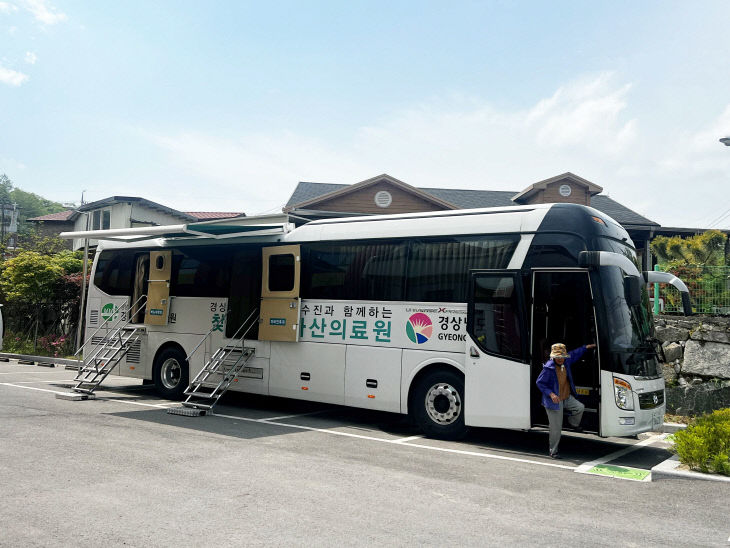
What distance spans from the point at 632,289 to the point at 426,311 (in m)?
3.15

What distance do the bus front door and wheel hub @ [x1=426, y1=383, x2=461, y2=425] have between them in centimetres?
42

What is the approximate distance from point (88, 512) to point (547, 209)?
725 centimetres

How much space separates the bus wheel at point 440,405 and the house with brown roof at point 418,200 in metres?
21.2

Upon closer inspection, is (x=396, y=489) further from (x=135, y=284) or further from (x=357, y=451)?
(x=135, y=284)

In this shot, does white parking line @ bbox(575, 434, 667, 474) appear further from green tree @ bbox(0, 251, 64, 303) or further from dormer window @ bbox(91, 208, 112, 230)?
dormer window @ bbox(91, 208, 112, 230)

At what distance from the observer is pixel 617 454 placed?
959 centimetres

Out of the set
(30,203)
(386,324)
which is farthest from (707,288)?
(30,203)

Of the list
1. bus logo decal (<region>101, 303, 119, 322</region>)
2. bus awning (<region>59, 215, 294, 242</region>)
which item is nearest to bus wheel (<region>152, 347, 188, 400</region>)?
bus logo decal (<region>101, 303, 119, 322</region>)

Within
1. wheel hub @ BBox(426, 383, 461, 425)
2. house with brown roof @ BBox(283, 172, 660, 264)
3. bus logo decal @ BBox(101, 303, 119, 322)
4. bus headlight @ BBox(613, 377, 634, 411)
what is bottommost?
wheel hub @ BBox(426, 383, 461, 425)

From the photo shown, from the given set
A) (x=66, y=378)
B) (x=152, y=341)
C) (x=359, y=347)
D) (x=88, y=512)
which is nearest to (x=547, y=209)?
(x=359, y=347)

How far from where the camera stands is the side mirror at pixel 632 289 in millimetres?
8953

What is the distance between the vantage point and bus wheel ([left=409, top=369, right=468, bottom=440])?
9.89 meters

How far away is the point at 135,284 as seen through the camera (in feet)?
48.1

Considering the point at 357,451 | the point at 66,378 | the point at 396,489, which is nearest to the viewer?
the point at 396,489
